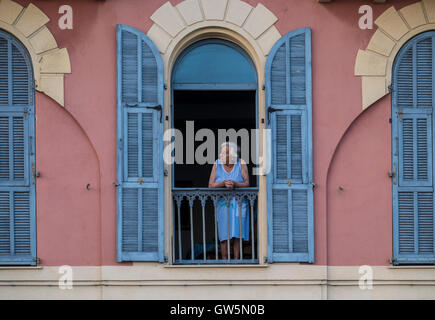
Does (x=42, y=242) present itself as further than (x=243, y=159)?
No

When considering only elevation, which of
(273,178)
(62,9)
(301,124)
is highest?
(62,9)

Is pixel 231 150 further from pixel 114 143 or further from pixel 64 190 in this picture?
pixel 64 190

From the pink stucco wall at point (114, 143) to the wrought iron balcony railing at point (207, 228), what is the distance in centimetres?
79

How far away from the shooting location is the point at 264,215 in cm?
960

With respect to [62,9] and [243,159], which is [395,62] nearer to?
[243,159]

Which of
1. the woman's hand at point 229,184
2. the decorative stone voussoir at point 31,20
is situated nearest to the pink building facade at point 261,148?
the decorative stone voussoir at point 31,20

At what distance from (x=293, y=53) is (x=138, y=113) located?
204 centimetres

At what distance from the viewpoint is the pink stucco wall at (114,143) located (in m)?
9.58

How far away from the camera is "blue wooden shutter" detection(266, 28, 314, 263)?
9547 mm

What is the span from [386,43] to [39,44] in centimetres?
428

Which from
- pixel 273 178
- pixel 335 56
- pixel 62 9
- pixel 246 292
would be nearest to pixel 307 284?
pixel 246 292

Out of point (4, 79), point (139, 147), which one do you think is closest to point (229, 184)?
point (139, 147)

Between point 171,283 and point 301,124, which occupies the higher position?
point 301,124

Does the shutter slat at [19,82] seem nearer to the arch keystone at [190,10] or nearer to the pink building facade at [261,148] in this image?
the pink building facade at [261,148]
